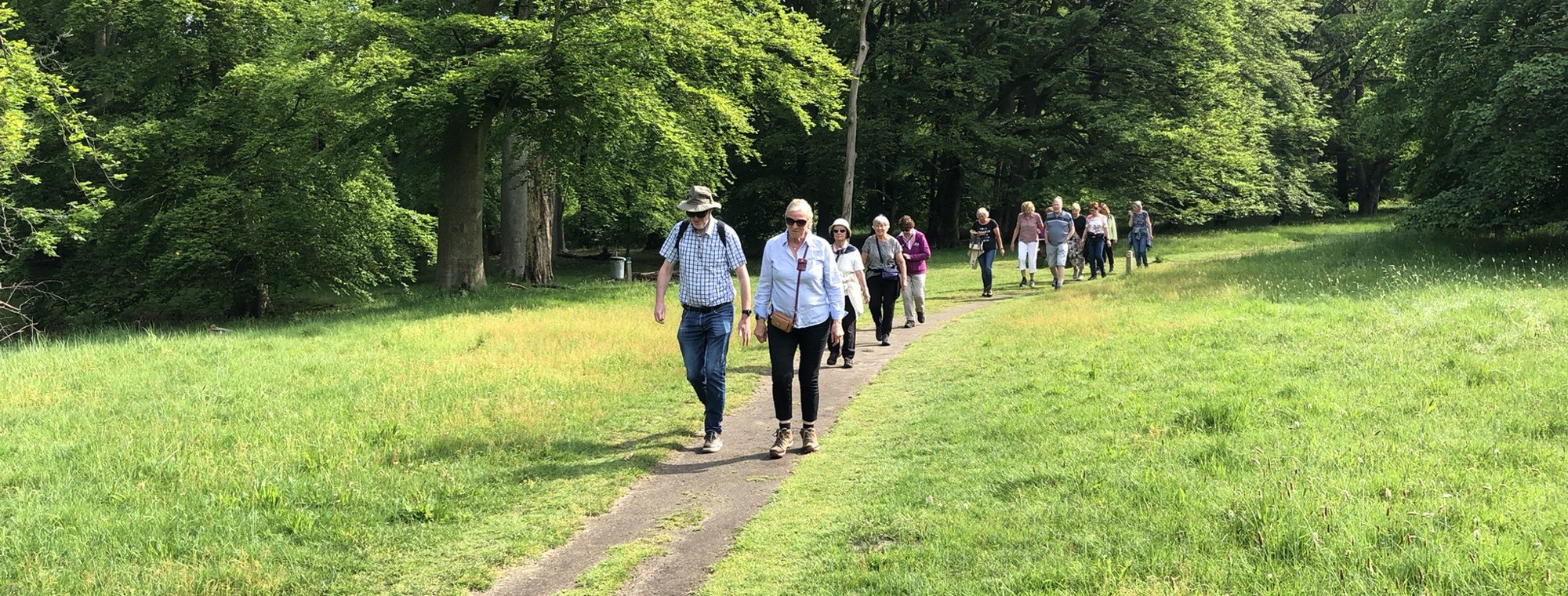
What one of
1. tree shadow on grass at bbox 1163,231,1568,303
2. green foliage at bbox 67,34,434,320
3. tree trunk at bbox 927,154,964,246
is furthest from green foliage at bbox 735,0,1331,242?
green foliage at bbox 67,34,434,320

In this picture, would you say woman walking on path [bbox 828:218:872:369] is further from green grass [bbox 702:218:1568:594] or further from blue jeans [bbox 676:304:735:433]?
blue jeans [bbox 676:304:735:433]

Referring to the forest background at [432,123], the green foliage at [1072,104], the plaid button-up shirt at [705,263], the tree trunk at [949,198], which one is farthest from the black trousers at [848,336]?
the tree trunk at [949,198]

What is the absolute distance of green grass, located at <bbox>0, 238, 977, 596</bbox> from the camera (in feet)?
15.2

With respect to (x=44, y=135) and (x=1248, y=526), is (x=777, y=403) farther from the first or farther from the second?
(x=44, y=135)

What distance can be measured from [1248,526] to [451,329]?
11.6 metres

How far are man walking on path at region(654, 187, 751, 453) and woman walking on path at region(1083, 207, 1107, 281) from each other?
560 inches

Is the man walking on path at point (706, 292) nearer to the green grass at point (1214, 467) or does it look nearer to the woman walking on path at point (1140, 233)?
the green grass at point (1214, 467)

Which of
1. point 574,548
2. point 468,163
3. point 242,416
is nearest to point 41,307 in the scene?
point 468,163

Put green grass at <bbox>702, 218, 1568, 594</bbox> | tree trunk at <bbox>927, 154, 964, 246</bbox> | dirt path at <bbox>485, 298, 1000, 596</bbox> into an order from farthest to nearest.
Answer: tree trunk at <bbox>927, 154, 964, 246</bbox>
dirt path at <bbox>485, 298, 1000, 596</bbox>
green grass at <bbox>702, 218, 1568, 594</bbox>

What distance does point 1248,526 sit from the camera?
3.90m

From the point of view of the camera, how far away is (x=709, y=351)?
6.84 metres

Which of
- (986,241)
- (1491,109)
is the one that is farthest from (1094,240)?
(1491,109)

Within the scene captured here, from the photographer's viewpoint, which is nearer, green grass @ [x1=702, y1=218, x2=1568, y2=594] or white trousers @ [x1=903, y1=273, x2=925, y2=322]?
green grass @ [x1=702, y1=218, x2=1568, y2=594]

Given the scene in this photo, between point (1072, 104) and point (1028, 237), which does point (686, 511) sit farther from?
point (1072, 104)
